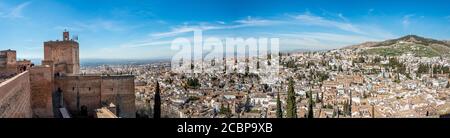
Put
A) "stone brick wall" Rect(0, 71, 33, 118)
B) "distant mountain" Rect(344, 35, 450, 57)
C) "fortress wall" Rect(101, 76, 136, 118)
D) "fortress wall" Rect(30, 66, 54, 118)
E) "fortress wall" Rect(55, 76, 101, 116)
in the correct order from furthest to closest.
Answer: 1. "distant mountain" Rect(344, 35, 450, 57)
2. "fortress wall" Rect(101, 76, 136, 118)
3. "fortress wall" Rect(55, 76, 101, 116)
4. "fortress wall" Rect(30, 66, 54, 118)
5. "stone brick wall" Rect(0, 71, 33, 118)

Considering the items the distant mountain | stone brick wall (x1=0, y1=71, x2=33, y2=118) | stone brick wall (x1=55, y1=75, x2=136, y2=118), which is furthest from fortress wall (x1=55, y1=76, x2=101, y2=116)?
the distant mountain

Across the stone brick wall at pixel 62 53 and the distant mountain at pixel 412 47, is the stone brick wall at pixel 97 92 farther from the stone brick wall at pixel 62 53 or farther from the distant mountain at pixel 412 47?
the distant mountain at pixel 412 47

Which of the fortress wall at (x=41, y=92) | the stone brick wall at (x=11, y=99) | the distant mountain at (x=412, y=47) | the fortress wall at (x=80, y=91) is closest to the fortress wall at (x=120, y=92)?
the fortress wall at (x=80, y=91)

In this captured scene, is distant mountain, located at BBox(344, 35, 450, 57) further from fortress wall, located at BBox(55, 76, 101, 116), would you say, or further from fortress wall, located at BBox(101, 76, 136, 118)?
fortress wall, located at BBox(55, 76, 101, 116)

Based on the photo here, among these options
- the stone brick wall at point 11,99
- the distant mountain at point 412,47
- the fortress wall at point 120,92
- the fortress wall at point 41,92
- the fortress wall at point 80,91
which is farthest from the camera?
the distant mountain at point 412,47

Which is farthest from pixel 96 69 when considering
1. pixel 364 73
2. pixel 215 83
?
pixel 364 73

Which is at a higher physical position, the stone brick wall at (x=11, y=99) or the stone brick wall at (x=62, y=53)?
the stone brick wall at (x=62, y=53)
